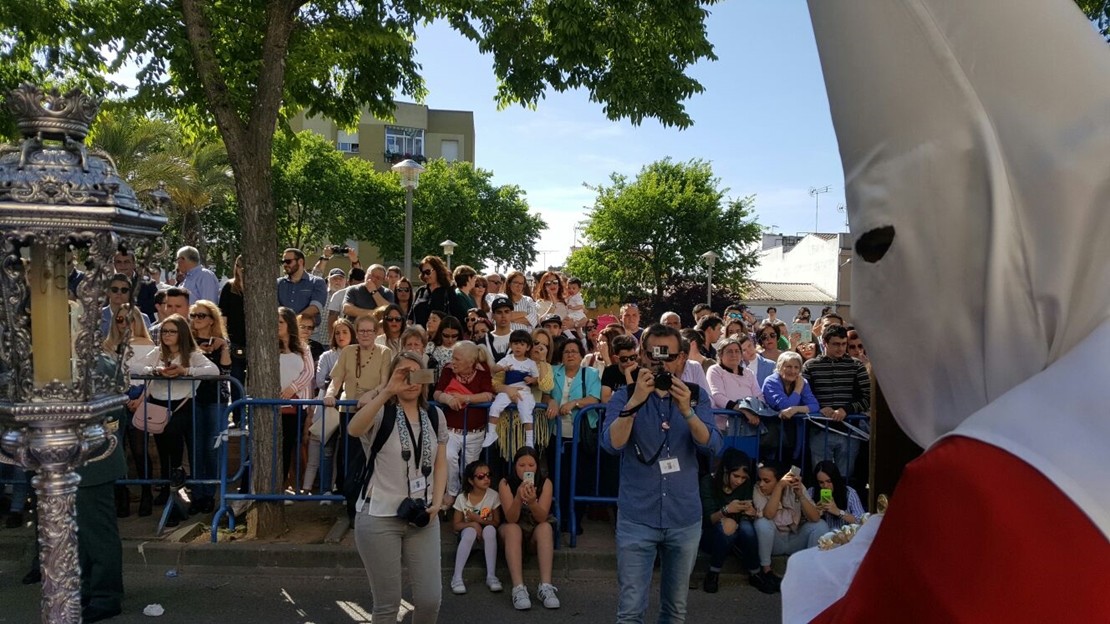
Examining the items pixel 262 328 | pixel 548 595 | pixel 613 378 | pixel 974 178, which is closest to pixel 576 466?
pixel 613 378

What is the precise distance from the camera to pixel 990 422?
755 millimetres

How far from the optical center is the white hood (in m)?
0.81

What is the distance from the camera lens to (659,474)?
4.35 meters

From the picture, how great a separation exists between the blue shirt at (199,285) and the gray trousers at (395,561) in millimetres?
6164

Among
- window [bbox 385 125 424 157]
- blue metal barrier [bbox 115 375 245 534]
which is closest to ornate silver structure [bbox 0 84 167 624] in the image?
blue metal barrier [bbox 115 375 245 534]

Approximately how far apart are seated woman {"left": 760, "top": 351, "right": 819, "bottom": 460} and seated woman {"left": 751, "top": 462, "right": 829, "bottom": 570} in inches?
25.6

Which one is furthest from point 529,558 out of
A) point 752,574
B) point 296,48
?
point 296,48

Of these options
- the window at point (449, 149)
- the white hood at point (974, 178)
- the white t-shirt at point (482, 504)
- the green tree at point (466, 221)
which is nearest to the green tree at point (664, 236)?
the green tree at point (466, 221)

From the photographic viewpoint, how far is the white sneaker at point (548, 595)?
5.61m

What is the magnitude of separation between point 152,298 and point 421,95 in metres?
4.11

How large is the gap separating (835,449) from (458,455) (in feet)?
11.1

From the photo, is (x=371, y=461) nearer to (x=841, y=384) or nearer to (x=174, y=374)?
(x=174, y=374)

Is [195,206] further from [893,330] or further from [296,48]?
[893,330]

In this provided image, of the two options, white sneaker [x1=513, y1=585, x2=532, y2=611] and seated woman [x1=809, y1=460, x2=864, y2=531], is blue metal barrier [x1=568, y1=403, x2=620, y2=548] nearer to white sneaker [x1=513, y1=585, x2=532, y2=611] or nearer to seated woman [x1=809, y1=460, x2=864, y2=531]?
white sneaker [x1=513, y1=585, x2=532, y2=611]
